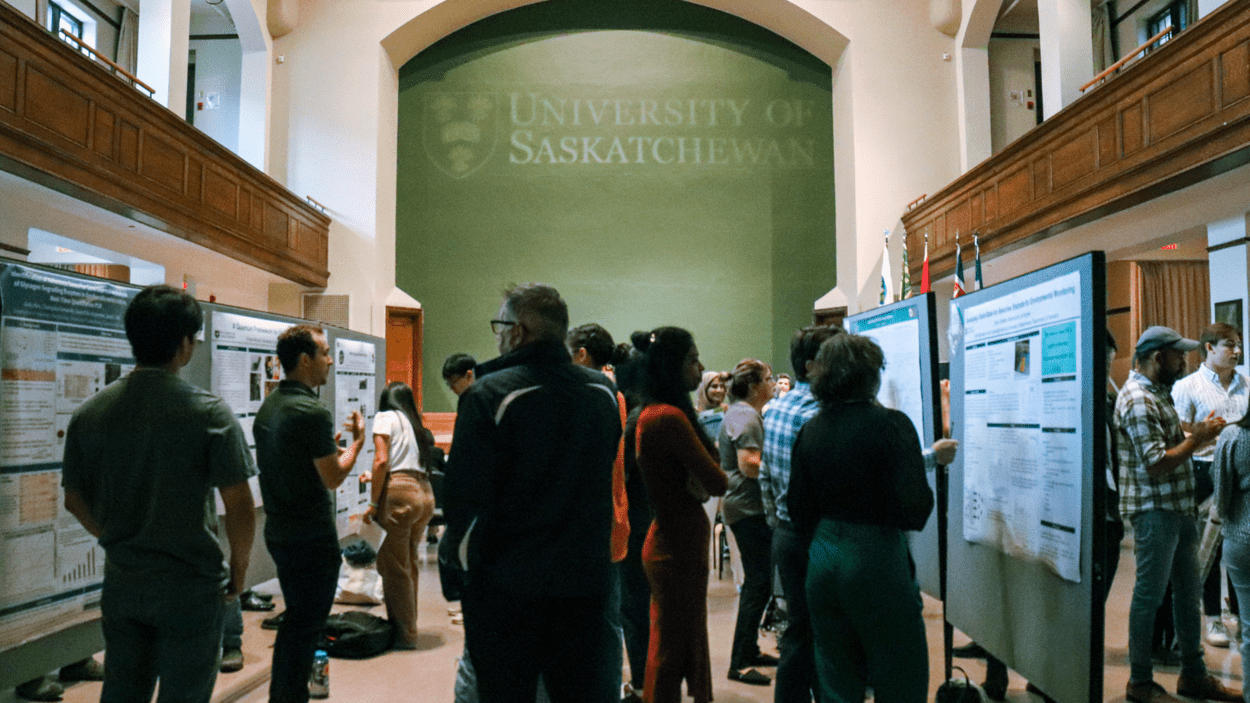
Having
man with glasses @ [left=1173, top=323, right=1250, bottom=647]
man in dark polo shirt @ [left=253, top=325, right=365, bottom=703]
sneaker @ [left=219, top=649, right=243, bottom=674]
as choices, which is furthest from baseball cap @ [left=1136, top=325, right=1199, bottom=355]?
sneaker @ [left=219, top=649, right=243, bottom=674]

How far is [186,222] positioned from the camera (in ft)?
25.0

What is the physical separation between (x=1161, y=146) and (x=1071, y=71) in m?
3.03

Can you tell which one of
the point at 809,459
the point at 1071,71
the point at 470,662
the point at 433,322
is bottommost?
the point at 470,662

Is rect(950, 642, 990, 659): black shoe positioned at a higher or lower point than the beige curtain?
lower

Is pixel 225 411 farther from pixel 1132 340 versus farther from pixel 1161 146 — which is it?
pixel 1132 340

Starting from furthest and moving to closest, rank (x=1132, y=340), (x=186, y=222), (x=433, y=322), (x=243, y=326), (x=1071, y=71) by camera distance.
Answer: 1. (x=433, y=322)
2. (x=1132, y=340)
3. (x=1071, y=71)
4. (x=186, y=222)
5. (x=243, y=326)

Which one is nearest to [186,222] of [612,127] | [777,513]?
[612,127]

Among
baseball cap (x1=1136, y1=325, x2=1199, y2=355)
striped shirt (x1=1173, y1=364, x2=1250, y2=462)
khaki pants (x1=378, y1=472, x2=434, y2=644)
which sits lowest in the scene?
khaki pants (x1=378, y1=472, x2=434, y2=644)

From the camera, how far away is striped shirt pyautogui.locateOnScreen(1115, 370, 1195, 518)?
11.3 ft

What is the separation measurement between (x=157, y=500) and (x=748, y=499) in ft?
8.03

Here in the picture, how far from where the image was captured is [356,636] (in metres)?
4.32

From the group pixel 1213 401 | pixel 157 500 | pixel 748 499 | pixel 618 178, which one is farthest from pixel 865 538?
pixel 618 178

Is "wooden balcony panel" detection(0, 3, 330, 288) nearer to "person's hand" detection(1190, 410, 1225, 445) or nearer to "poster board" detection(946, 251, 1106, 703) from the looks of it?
"poster board" detection(946, 251, 1106, 703)

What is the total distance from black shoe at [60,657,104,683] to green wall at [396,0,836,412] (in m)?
7.60
